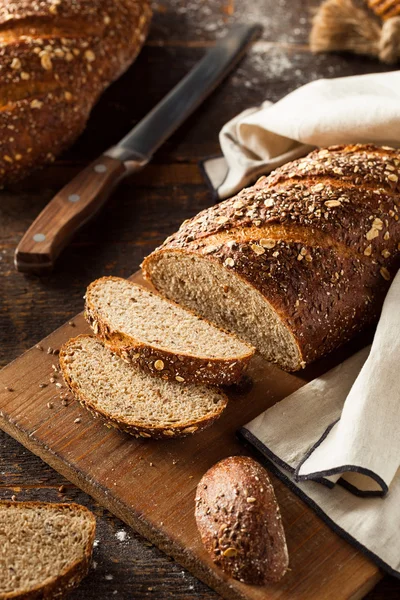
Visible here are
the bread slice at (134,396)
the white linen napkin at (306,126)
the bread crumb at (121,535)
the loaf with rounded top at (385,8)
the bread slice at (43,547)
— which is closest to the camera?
the bread slice at (43,547)

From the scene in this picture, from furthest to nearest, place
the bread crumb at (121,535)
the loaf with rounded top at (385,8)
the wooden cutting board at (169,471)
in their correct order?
the loaf with rounded top at (385,8), the bread crumb at (121,535), the wooden cutting board at (169,471)

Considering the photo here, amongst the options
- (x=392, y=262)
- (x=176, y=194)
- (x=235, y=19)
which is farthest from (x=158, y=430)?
(x=235, y=19)

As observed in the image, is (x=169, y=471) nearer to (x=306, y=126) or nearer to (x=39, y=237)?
(x=39, y=237)

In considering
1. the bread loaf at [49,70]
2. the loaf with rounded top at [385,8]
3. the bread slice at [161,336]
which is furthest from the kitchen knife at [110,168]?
the loaf with rounded top at [385,8]

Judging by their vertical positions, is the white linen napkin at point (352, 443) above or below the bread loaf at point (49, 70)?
below

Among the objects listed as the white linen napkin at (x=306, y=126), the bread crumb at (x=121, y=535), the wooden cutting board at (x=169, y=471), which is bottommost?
the bread crumb at (x=121, y=535)

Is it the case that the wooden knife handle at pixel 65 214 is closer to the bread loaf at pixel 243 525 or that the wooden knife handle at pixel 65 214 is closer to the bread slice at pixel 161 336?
the bread slice at pixel 161 336

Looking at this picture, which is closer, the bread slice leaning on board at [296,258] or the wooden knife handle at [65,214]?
the bread slice leaning on board at [296,258]

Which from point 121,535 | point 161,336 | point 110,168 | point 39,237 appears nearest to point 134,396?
point 161,336
